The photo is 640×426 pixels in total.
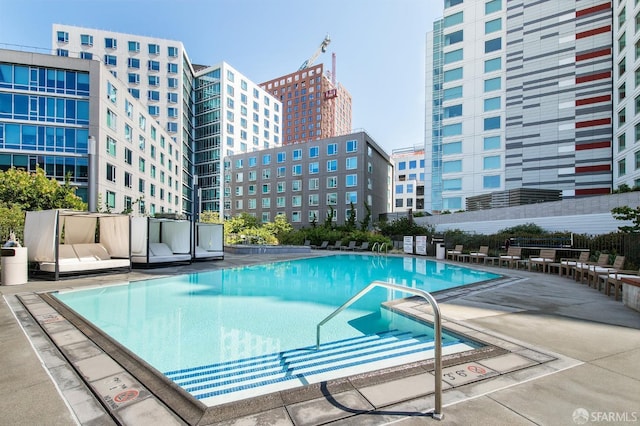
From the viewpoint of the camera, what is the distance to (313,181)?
145ft

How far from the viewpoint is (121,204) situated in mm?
31375

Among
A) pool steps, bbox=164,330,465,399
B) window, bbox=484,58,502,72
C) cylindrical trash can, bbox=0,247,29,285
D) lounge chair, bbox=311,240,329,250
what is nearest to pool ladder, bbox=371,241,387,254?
lounge chair, bbox=311,240,329,250

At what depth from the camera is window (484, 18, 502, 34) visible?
1387 inches

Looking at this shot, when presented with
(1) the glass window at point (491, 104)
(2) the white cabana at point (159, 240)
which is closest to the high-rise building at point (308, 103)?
(1) the glass window at point (491, 104)

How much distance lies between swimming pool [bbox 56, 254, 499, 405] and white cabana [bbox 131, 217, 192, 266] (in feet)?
11.2

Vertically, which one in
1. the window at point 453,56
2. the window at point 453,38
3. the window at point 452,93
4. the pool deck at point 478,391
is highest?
the window at point 453,38

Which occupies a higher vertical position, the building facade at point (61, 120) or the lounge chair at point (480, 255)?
the building facade at point (61, 120)

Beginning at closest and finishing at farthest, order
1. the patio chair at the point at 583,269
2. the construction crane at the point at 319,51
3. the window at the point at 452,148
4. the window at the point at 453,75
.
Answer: the patio chair at the point at 583,269
the window at the point at 452,148
the window at the point at 453,75
the construction crane at the point at 319,51

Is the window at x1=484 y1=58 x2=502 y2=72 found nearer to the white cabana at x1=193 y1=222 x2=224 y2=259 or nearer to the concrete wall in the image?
the concrete wall

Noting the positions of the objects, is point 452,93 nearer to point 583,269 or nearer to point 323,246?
point 323,246

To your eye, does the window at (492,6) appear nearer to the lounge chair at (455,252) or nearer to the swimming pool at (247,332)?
the lounge chair at (455,252)

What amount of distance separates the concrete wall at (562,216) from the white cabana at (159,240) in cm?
2104

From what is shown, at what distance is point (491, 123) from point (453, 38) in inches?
473

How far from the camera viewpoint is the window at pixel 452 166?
36344mm
